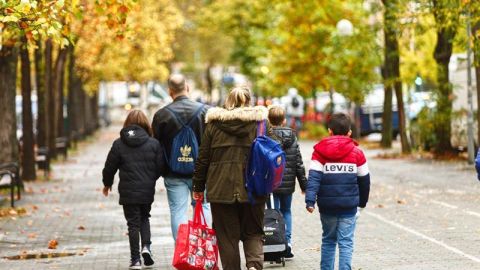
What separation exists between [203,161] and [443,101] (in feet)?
69.2

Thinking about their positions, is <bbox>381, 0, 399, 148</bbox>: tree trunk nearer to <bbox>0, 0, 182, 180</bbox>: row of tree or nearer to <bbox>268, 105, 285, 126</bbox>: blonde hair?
<bbox>0, 0, 182, 180</bbox>: row of tree

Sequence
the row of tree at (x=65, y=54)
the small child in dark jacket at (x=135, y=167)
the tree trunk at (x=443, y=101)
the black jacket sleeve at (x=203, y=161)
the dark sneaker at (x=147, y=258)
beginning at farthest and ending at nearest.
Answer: the tree trunk at (x=443, y=101)
the row of tree at (x=65, y=54)
the dark sneaker at (x=147, y=258)
the small child in dark jacket at (x=135, y=167)
the black jacket sleeve at (x=203, y=161)

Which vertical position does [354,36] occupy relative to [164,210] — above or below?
above

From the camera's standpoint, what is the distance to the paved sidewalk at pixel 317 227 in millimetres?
12547

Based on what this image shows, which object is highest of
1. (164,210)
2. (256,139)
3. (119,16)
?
(119,16)

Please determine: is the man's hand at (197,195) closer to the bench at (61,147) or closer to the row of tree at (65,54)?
the row of tree at (65,54)

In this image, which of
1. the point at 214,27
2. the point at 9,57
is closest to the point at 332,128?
the point at 9,57

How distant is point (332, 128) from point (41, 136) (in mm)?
22959

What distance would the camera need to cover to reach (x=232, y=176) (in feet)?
31.8

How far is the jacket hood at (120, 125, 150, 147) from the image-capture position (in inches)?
461

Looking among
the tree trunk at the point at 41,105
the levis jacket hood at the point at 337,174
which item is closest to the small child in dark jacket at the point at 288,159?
the levis jacket hood at the point at 337,174

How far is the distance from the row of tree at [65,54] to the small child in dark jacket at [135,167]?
2.33 meters

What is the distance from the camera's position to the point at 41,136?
105ft

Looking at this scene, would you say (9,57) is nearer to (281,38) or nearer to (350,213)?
(350,213)
